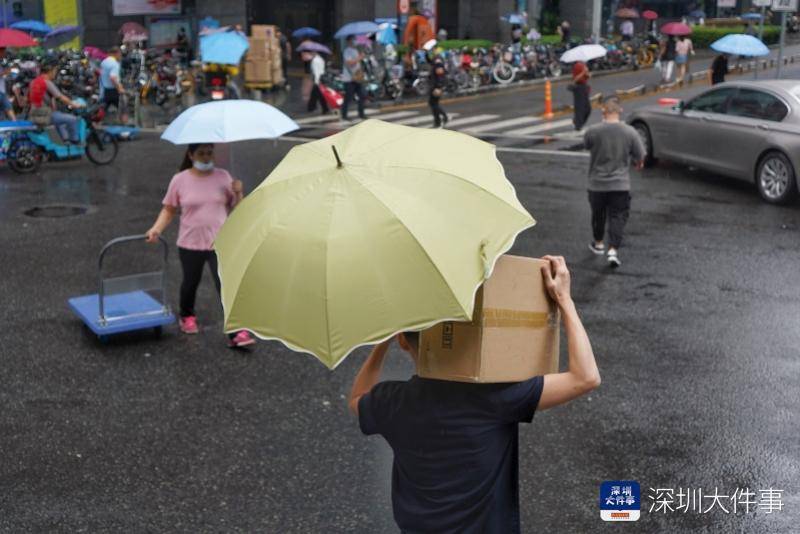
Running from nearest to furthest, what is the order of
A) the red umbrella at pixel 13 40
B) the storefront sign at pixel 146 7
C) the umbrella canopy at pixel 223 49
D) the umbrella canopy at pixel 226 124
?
the umbrella canopy at pixel 226 124, the red umbrella at pixel 13 40, the umbrella canopy at pixel 223 49, the storefront sign at pixel 146 7

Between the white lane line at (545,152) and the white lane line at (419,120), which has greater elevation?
the white lane line at (545,152)

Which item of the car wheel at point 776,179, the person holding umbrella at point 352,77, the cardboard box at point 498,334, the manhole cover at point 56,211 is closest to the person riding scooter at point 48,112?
the manhole cover at point 56,211

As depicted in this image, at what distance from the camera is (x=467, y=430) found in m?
3.36

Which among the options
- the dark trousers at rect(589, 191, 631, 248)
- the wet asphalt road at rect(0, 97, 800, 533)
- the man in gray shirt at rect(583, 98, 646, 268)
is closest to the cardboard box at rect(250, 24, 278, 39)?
the wet asphalt road at rect(0, 97, 800, 533)

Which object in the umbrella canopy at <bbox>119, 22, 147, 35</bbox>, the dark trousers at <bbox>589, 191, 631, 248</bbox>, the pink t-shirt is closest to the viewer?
the pink t-shirt

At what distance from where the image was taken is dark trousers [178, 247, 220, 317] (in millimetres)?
8703

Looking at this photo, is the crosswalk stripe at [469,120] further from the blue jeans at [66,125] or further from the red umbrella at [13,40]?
the red umbrella at [13,40]

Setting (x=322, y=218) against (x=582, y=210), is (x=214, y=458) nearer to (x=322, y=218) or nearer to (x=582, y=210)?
(x=322, y=218)

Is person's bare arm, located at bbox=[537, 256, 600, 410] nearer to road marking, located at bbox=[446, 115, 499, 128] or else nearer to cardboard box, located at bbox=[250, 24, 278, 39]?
A: road marking, located at bbox=[446, 115, 499, 128]

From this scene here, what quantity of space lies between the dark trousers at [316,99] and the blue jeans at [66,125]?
922 centimetres

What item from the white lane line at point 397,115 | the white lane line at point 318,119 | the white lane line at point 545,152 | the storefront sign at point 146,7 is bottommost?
the white lane line at point 318,119

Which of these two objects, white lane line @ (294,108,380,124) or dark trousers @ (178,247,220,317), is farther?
white lane line @ (294,108,380,124)

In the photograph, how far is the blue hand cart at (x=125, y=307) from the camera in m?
8.73

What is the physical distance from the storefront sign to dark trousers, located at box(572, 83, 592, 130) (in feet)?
59.0
